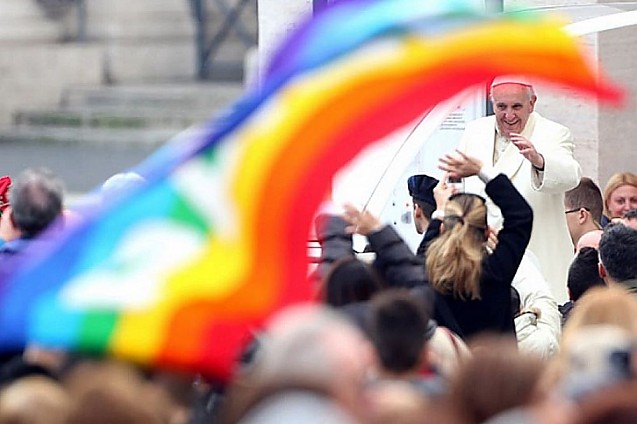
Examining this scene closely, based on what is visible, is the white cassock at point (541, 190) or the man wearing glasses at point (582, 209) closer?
the white cassock at point (541, 190)

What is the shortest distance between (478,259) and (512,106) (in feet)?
5.89

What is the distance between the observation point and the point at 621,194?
8.28 m

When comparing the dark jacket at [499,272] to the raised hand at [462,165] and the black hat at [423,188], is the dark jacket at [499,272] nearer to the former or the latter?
the raised hand at [462,165]

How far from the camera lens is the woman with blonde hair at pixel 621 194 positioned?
27.1ft

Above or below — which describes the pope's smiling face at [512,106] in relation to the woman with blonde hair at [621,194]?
above

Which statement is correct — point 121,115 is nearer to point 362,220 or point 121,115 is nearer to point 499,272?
point 499,272

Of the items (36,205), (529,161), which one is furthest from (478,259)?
(36,205)

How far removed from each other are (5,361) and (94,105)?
14.0 metres

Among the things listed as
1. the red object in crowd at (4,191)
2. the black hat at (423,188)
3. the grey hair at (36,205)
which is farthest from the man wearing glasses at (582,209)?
the grey hair at (36,205)

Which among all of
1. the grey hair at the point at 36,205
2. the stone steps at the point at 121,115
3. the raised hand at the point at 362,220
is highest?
the grey hair at the point at 36,205

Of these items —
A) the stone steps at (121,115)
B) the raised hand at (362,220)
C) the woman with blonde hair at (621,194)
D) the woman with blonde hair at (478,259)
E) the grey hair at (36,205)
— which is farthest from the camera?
the stone steps at (121,115)

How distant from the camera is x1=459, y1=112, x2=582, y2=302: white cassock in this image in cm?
808

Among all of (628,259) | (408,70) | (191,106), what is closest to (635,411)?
(408,70)

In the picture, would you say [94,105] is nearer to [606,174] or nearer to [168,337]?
[606,174]
